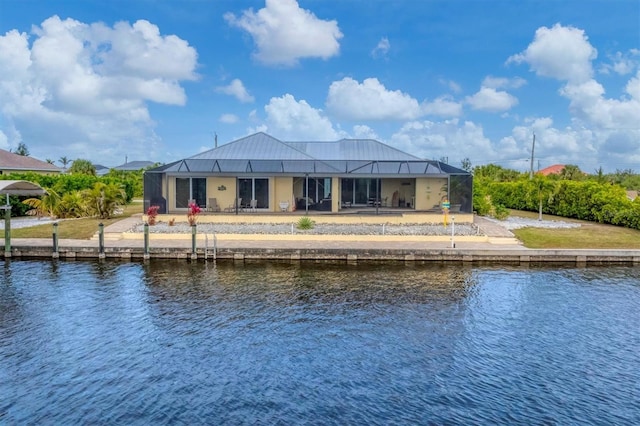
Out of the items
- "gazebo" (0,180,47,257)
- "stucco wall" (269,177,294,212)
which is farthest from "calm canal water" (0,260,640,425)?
"stucco wall" (269,177,294,212)

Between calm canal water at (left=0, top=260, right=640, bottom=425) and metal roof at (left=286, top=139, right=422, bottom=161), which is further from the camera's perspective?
metal roof at (left=286, top=139, right=422, bottom=161)

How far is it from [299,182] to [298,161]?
119 centimetres

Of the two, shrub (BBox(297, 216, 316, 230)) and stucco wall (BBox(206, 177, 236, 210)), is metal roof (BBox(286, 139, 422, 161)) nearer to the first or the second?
stucco wall (BBox(206, 177, 236, 210))

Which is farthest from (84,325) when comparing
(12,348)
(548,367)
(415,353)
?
(548,367)

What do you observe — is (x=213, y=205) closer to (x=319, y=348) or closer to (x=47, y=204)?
(x=47, y=204)

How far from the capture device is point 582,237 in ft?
72.1

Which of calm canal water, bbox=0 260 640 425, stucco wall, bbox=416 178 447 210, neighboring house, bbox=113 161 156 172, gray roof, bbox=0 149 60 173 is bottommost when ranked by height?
calm canal water, bbox=0 260 640 425

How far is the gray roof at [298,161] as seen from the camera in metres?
26.7

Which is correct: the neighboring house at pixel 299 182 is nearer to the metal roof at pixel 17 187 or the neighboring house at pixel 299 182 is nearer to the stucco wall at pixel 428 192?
the stucco wall at pixel 428 192

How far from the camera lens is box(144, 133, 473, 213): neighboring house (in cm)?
2589

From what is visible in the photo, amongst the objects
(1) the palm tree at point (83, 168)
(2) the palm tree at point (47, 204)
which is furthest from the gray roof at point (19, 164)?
(2) the palm tree at point (47, 204)

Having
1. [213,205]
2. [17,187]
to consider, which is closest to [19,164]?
[213,205]

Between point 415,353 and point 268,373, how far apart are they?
9.66ft

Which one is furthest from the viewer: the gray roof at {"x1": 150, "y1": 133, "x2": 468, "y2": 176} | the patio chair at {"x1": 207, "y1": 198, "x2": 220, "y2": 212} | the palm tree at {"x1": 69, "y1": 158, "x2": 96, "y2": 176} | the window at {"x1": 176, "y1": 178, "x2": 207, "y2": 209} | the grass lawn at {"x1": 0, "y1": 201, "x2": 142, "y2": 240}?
the palm tree at {"x1": 69, "y1": 158, "x2": 96, "y2": 176}
